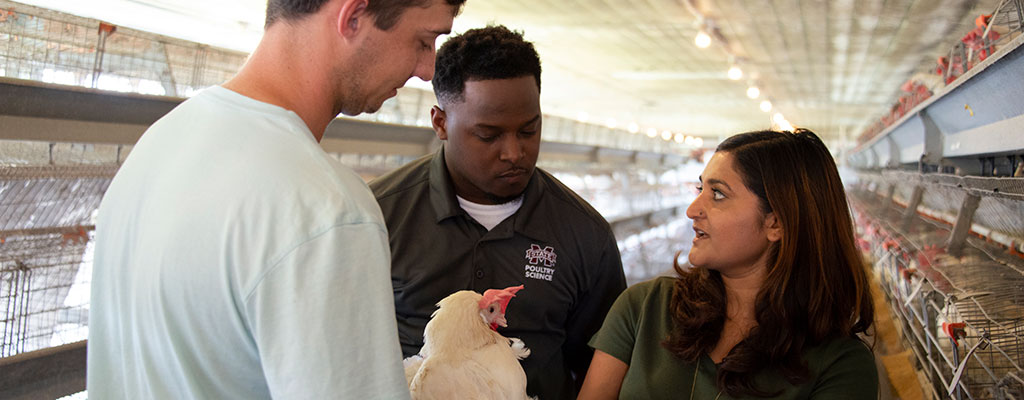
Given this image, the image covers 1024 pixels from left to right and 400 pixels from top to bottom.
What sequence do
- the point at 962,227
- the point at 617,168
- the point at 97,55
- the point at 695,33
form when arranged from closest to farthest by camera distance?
the point at 97,55
the point at 962,227
the point at 695,33
the point at 617,168

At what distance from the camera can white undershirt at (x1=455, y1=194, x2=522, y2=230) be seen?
1.69 metres

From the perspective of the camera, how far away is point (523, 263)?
1606 millimetres

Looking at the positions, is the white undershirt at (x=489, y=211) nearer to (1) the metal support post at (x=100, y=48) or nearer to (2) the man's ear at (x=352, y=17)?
(2) the man's ear at (x=352, y=17)

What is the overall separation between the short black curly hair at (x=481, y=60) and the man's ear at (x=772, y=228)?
0.70 meters

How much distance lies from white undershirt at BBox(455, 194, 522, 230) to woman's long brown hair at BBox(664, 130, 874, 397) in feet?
1.75

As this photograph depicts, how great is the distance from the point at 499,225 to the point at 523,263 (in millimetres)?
118

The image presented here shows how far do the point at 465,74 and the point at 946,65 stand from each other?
2693mm

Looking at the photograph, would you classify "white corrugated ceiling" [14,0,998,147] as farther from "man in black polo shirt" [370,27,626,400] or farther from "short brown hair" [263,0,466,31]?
"short brown hair" [263,0,466,31]

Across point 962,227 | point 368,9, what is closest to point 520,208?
point 368,9

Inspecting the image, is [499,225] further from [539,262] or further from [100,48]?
[100,48]

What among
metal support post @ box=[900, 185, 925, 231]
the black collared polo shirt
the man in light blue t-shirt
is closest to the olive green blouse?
the black collared polo shirt

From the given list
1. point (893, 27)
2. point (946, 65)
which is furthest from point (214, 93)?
point (893, 27)

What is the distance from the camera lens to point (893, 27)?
6281mm

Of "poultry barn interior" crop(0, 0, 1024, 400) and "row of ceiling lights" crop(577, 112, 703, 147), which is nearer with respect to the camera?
"poultry barn interior" crop(0, 0, 1024, 400)
